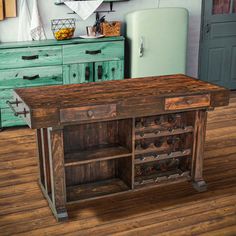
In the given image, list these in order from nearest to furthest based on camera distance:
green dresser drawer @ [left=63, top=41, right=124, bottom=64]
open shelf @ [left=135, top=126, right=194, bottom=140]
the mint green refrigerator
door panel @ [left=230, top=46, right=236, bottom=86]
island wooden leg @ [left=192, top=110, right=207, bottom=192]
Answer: open shelf @ [left=135, top=126, right=194, bottom=140] < island wooden leg @ [left=192, top=110, right=207, bottom=192] < green dresser drawer @ [left=63, top=41, right=124, bottom=64] < the mint green refrigerator < door panel @ [left=230, top=46, right=236, bottom=86]

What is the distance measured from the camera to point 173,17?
560 cm

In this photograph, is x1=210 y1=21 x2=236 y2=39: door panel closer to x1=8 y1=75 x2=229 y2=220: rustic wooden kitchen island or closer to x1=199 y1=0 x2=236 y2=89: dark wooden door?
x1=199 y1=0 x2=236 y2=89: dark wooden door

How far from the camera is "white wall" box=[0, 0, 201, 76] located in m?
5.38

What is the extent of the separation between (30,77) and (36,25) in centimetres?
Result: 73

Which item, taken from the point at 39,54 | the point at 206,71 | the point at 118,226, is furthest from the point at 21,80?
the point at 206,71

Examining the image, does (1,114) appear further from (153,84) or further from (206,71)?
(206,71)

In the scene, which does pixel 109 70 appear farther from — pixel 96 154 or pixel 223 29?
pixel 96 154

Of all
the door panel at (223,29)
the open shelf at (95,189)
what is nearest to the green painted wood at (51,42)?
the door panel at (223,29)

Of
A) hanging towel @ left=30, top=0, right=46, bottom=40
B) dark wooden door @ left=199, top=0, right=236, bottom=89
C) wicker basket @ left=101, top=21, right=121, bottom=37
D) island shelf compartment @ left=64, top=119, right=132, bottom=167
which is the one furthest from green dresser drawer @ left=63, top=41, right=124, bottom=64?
island shelf compartment @ left=64, top=119, right=132, bottom=167

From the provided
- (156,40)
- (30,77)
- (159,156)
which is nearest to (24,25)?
(30,77)

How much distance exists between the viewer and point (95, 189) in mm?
3498

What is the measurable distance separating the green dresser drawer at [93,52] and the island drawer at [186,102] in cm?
226

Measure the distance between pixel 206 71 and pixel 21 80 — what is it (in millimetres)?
2958

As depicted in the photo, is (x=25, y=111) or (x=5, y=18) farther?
(x=5, y=18)
